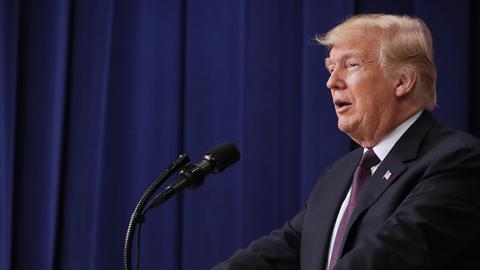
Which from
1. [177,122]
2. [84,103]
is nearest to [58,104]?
[84,103]

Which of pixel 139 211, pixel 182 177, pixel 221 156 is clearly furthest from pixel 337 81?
pixel 139 211

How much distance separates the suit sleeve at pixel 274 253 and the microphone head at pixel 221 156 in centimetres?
34

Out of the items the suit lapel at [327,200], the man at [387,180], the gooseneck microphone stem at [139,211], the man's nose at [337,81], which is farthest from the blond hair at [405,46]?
the gooseneck microphone stem at [139,211]

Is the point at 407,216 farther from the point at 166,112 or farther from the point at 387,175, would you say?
the point at 166,112

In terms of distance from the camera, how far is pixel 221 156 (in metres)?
1.61

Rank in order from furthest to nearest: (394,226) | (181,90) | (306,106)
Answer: (181,90)
(306,106)
(394,226)

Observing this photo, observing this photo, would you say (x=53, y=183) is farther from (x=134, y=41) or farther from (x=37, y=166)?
(x=134, y=41)

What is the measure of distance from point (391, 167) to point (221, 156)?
0.42m

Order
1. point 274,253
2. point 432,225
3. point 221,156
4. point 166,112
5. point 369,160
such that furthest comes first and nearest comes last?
point 166,112 → point 274,253 → point 369,160 → point 221,156 → point 432,225

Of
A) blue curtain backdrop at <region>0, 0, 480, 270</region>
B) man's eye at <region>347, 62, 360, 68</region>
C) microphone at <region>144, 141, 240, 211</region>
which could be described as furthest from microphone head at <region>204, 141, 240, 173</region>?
blue curtain backdrop at <region>0, 0, 480, 270</region>

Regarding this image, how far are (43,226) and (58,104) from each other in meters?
0.50

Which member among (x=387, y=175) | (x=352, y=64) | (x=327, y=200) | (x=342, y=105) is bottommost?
(x=327, y=200)

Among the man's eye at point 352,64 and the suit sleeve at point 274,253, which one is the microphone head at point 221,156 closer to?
the suit sleeve at point 274,253

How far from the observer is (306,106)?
266 cm
